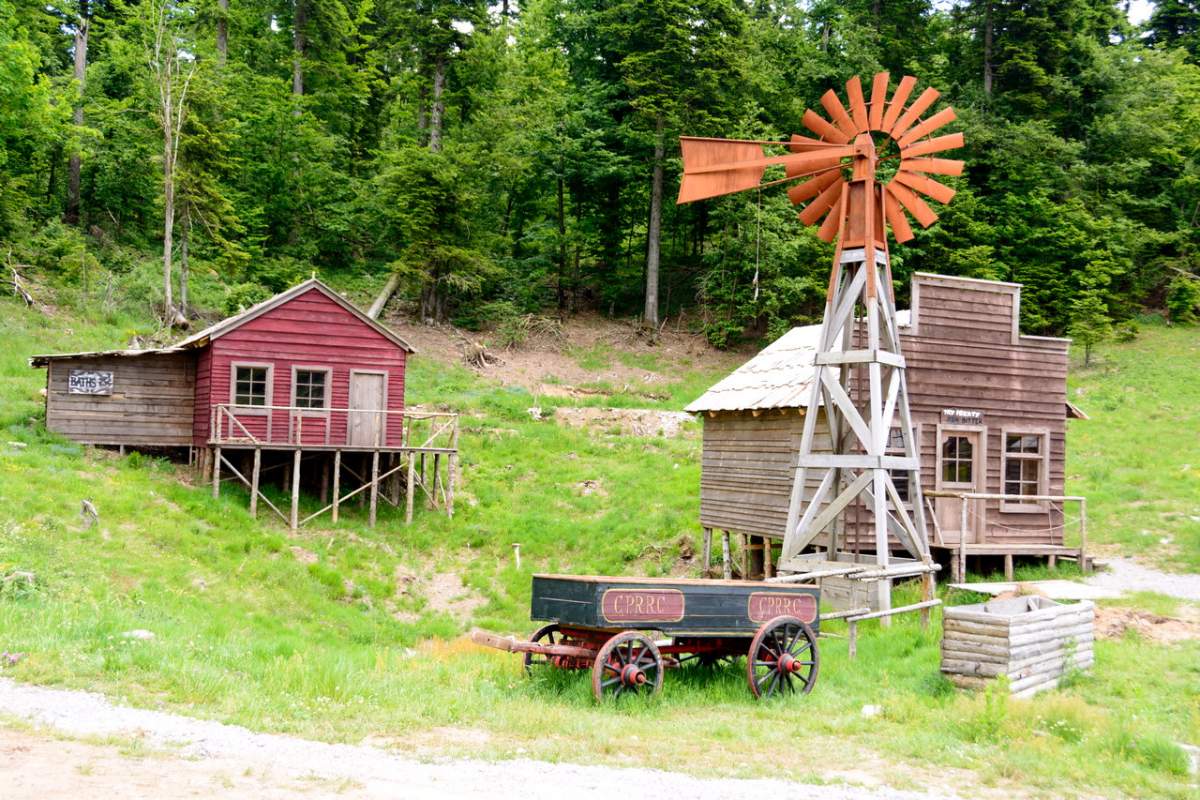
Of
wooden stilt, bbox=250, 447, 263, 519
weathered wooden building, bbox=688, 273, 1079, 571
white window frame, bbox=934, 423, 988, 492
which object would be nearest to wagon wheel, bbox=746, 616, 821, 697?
weathered wooden building, bbox=688, 273, 1079, 571

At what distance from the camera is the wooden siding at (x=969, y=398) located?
20.2 metres

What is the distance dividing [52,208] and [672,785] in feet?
138

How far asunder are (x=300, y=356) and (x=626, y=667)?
57.3 feet

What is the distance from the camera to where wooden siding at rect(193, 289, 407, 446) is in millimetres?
24984

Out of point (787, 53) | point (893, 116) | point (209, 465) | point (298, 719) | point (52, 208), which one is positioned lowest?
point (298, 719)

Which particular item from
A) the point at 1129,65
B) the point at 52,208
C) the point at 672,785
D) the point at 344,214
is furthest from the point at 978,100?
the point at 672,785

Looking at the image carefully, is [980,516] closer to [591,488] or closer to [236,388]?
[591,488]

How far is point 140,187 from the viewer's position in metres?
43.2

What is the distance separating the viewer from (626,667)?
1085cm

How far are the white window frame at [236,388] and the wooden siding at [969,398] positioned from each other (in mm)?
12340

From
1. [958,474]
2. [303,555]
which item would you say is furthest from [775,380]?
[303,555]

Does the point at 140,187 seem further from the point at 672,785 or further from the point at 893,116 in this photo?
the point at 672,785

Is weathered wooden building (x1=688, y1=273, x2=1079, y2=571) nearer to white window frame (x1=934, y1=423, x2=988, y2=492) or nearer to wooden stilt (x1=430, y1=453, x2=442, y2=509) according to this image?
white window frame (x1=934, y1=423, x2=988, y2=492)

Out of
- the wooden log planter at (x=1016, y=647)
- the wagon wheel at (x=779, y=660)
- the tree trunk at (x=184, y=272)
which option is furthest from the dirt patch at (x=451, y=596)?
the tree trunk at (x=184, y=272)
